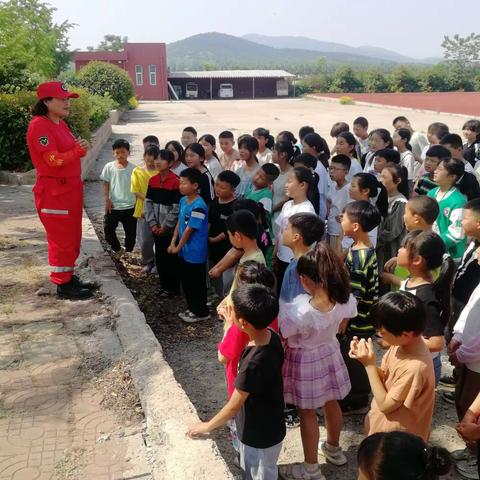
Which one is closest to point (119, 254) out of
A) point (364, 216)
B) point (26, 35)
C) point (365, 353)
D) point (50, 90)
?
point (50, 90)

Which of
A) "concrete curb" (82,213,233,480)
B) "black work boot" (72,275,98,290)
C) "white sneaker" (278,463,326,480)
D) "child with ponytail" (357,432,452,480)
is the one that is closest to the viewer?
"child with ponytail" (357,432,452,480)

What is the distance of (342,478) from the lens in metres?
2.78

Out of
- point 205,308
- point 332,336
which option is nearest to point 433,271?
point 332,336

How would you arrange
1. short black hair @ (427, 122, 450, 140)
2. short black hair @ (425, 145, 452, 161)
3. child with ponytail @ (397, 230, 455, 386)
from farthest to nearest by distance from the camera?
short black hair @ (427, 122, 450, 140), short black hair @ (425, 145, 452, 161), child with ponytail @ (397, 230, 455, 386)

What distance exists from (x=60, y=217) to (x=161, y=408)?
2.07m

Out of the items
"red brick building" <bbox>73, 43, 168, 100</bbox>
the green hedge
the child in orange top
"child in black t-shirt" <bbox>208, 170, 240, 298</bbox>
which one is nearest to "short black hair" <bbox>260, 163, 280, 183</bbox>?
"child in black t-shirt" <bbox>208, 170, 240, 298</bbox>

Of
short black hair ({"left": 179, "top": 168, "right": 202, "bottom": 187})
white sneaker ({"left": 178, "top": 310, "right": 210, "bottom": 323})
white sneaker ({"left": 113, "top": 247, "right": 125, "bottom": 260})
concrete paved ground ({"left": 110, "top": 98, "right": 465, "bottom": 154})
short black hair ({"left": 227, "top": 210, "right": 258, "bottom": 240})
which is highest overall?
short black hair ({"left": 179, "top": 168, "right": 202, "bottom": 187})

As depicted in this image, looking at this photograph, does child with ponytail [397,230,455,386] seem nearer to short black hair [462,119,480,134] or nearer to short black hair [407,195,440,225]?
short black hair [407,195,440,225]

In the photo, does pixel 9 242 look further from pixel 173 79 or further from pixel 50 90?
pixel 173 79

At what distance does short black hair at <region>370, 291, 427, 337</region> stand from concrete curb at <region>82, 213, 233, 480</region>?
0.94 metres

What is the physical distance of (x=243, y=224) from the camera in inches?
123

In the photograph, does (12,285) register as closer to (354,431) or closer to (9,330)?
(9,330)

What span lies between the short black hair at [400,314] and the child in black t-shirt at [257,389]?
1.49ft

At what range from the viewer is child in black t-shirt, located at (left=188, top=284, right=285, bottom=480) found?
2.21 meters
